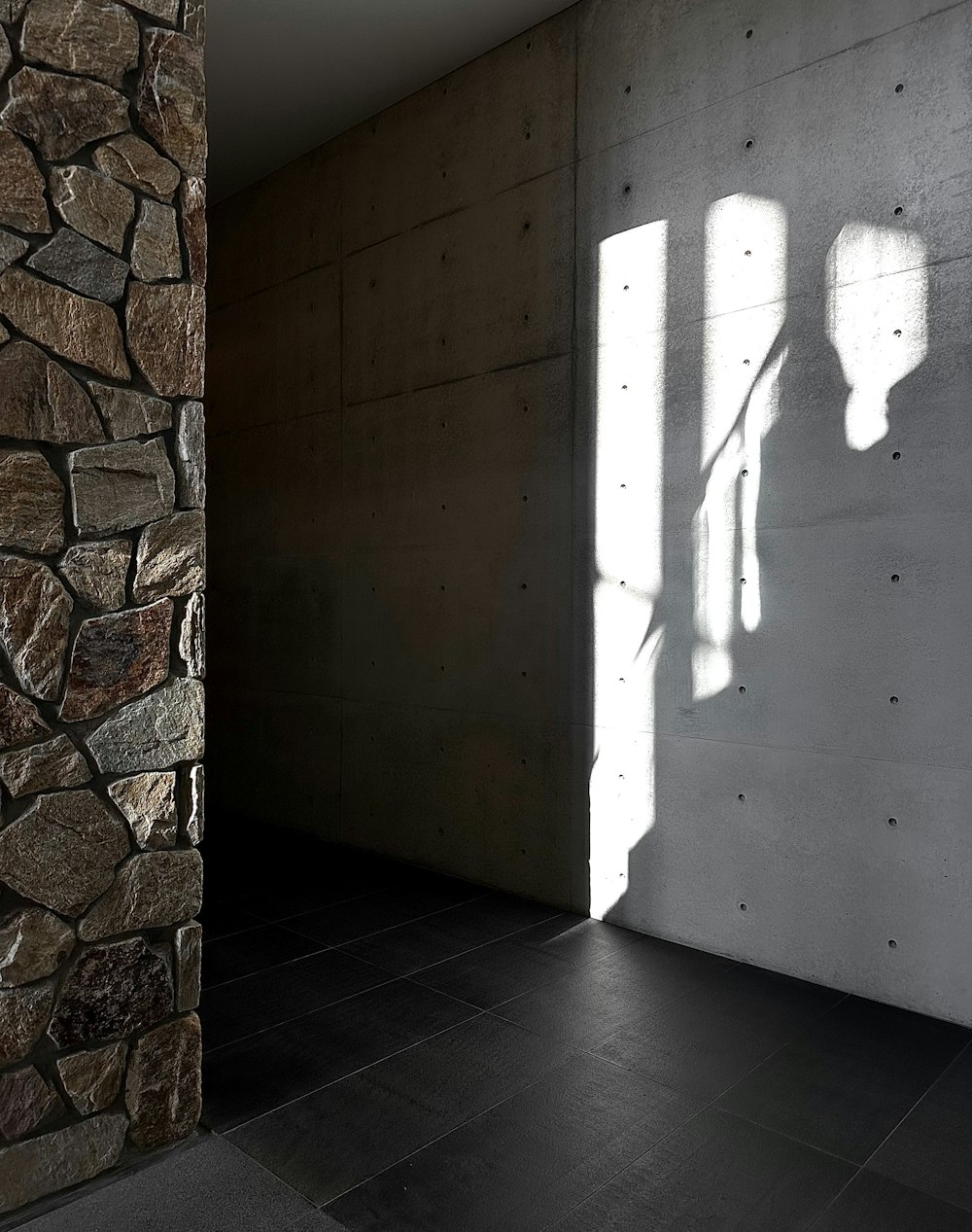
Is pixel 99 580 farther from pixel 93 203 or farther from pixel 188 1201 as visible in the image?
pixel 188 1201

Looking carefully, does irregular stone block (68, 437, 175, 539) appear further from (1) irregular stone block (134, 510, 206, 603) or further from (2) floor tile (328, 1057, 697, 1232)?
(2) floor tile (328, 1057, 697, 1232)

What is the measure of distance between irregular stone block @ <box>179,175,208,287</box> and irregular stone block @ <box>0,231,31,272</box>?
340 millimetres

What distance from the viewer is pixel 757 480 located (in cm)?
313

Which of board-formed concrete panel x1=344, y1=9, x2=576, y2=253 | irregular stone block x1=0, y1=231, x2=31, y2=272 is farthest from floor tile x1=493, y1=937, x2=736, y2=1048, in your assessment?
board-formed concrete panel x1=344, y1=9, x2=576, y2=253

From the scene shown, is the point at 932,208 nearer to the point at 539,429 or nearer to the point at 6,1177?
the point at 539,429

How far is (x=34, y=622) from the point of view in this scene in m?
1.86

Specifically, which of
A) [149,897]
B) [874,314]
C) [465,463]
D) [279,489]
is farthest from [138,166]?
[279,489]

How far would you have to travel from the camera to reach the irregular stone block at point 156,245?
1971mm

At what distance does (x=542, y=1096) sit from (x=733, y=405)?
2.16 metres

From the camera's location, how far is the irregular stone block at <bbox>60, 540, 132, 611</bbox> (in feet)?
6.24

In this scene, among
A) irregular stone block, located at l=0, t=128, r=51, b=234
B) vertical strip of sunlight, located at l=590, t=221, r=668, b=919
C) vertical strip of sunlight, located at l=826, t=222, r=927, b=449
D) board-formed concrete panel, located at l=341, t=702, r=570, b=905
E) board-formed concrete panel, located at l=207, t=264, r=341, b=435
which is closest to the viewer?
irregular stone block, located at l=0, t=128, r=51, b=234

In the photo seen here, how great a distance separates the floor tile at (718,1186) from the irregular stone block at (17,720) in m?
1.40

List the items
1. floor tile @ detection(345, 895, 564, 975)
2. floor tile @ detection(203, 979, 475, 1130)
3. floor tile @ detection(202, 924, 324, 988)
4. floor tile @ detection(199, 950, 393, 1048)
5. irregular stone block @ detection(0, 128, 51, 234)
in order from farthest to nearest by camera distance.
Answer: floor tile @ detection(345, 895, 564, 975) → floor tile @ detection(202, 924, 324, 988) → floor tile @ detection(199, 950, 393, 1048) → floor tile @ detection(203, 979, 475, 1130) → irregular stone block @ detection(0, 128, 51, 234)

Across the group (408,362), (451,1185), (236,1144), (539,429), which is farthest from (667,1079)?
(408,362)
